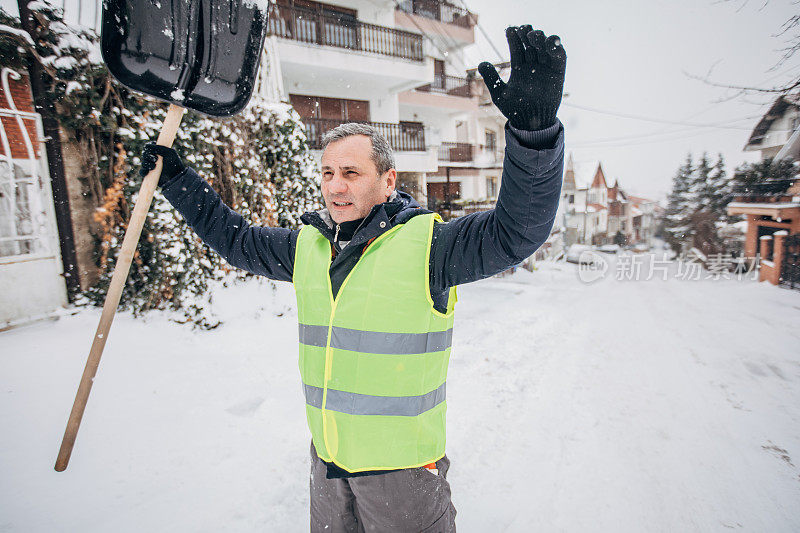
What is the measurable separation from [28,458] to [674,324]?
368 inches

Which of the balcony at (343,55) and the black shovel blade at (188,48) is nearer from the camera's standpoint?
the black shovel blade at (188,48)

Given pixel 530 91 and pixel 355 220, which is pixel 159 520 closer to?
pixel 355 220

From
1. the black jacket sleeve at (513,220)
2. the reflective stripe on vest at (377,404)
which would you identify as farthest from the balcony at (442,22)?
the reflective stripe on vest at (377,404)

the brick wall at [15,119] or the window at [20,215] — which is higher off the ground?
the brick wall at [15,119]

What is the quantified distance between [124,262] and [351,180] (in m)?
1.33

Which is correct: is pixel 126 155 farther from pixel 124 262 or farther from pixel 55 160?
pixel 124 262

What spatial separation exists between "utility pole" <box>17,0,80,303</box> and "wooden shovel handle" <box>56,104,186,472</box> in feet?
11.9

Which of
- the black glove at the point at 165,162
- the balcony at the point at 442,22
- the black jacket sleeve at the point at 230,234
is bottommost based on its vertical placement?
the black jacket sleeve at the point at 230,234

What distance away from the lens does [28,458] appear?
7.89 feet

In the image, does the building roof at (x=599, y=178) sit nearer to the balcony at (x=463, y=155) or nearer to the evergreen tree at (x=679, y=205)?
the evergreen tree at (x=679, y=205)

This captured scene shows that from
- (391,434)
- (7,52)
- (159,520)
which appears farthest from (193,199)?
(7,52)

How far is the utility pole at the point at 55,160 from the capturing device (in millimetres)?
4203

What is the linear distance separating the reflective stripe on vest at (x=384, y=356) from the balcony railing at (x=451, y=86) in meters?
16.8

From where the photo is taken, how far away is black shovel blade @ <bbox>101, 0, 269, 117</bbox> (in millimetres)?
1822
